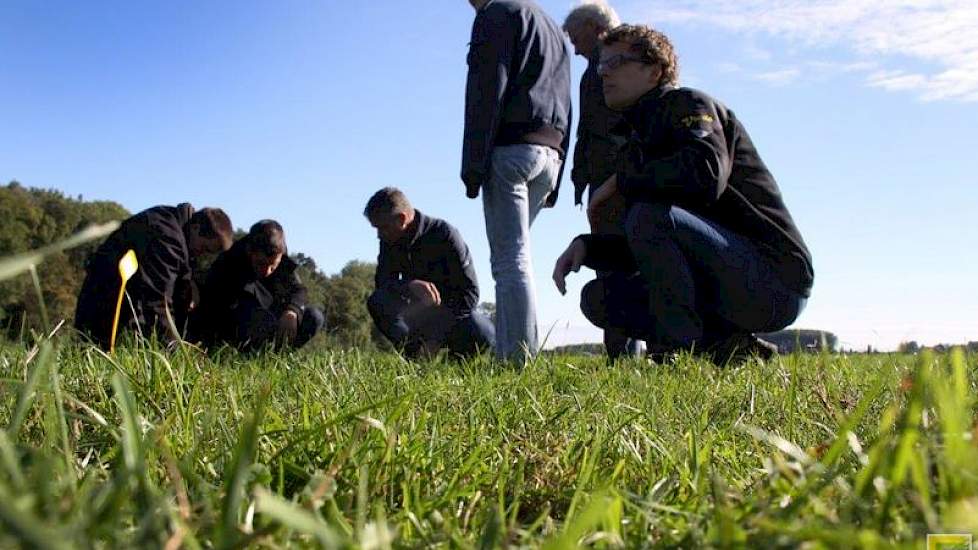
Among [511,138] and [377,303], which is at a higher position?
[511,138]

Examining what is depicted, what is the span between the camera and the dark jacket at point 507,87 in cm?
486

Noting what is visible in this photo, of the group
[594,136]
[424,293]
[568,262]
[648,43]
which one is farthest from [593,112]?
[424,293]

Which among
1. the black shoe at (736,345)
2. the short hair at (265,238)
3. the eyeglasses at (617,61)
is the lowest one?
the black shoe at (736,345)

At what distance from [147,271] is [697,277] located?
12.1ft

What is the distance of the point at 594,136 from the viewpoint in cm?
573

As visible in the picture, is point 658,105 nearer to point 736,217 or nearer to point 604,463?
point 736,217

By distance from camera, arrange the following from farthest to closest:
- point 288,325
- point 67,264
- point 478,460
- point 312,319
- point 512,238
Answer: point 67,264 < point 312,319 < point 288,325 < point 512,238 < point 478,460

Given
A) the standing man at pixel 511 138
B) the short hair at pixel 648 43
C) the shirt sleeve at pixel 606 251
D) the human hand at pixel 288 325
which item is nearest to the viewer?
the short hair at pixel 648 43

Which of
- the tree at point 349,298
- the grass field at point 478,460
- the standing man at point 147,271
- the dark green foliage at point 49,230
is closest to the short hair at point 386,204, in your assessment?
the standing man at point 147,271

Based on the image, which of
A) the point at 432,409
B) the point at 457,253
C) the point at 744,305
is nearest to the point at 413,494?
the point at 432,409

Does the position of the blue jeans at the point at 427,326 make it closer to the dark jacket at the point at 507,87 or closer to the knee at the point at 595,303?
the knee at the point at 595,303

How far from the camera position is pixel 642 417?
2.01 metres

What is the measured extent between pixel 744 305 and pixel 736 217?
44 cm

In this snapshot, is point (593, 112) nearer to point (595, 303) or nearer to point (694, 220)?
point (595, 303)
